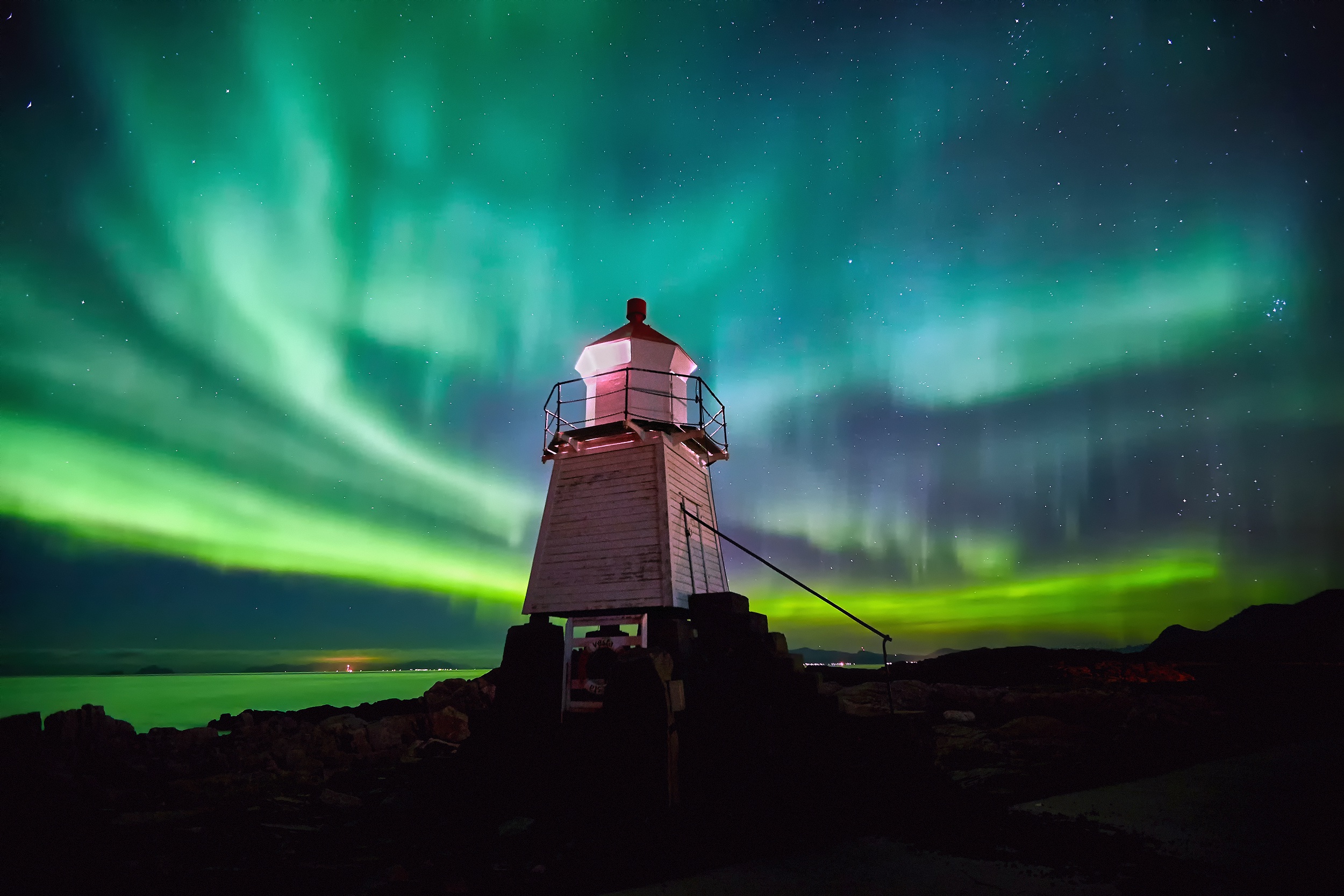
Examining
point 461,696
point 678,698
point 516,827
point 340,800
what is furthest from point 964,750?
point 461,696

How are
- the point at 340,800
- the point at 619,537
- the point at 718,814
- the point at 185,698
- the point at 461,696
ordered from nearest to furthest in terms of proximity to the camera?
the point at 718,814, the point at 340,800, the point at 619,537, the point at 461,696, the point at 185,698

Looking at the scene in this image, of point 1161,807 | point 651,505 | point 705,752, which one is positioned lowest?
point 1161,807

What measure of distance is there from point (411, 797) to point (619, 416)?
883 centimetres

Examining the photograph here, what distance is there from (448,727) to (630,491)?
32.0 ft

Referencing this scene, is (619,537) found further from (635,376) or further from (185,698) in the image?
(185,698)

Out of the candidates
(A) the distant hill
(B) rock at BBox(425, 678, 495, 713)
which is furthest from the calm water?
(A) the distant hill

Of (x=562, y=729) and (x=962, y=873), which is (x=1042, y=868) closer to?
(x=962, y=873)

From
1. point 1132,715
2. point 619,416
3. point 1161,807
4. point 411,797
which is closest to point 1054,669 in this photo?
point 1132,715

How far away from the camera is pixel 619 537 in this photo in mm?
13203

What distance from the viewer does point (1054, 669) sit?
31.3m

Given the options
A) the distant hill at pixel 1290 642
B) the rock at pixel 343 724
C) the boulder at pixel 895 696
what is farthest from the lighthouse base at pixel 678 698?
the distant hill at pixel 1290 642

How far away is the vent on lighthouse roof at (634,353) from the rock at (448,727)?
10.8 m

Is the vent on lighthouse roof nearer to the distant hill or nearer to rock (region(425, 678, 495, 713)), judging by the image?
rock (region(425, 678, 495, 713))

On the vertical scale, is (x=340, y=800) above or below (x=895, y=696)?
above
